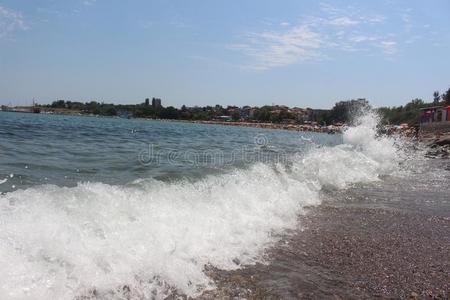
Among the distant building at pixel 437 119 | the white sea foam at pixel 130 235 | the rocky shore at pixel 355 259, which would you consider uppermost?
the distant building at pixel 437 119

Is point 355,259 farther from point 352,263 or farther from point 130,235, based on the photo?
point 130,235

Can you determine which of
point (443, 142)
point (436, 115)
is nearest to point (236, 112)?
point (436, 115)

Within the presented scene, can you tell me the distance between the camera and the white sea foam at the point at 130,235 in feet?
12.1

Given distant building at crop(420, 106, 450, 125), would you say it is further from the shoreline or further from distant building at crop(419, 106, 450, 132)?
the shoreline

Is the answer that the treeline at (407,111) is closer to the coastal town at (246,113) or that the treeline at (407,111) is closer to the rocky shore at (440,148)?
the coastal town at (246,113)

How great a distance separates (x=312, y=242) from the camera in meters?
5.89

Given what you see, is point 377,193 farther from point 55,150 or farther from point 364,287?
point 55,150

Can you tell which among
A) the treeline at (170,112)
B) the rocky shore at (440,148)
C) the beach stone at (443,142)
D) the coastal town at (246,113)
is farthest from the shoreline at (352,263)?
the treeline at (170,112)

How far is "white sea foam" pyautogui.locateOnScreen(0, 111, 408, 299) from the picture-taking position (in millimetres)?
3693

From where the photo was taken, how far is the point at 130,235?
4.66 metres

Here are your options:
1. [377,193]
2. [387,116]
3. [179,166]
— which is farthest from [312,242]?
[387,116]

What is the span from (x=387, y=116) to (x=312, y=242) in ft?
347

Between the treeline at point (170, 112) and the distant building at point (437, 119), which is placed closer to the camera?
the distant building at point (437, 119)

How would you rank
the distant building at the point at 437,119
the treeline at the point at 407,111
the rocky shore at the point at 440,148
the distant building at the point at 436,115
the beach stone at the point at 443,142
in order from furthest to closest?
1. the treeline at the point at 407,111
2. the distant building at the point at 436,115
3. the distant building at the point at 437,119
4. the beach stone at the point at 443,142
5. the rocky shore at the point at 440,148
